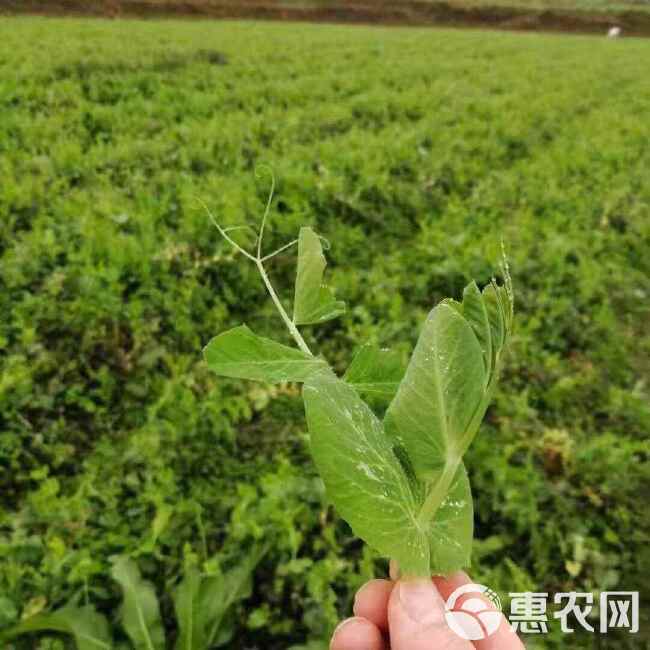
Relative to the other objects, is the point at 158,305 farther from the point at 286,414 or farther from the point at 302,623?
the point at 302,623

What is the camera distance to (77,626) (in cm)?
167

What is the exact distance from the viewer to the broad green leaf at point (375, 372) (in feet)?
2.50

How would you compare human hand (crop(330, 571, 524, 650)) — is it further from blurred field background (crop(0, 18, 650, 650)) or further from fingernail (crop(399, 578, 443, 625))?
blurred field background (crop(0, 18, 650, 650))

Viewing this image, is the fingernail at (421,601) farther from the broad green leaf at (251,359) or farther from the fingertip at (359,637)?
the broad green leaf at (251,359)

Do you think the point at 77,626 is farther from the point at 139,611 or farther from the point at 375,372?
the point at 375,372

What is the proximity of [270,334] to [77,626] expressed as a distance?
159 cm

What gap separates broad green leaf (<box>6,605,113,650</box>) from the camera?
1647 millimetres

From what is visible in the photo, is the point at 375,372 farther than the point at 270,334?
No

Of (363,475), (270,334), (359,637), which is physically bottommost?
(270,334)

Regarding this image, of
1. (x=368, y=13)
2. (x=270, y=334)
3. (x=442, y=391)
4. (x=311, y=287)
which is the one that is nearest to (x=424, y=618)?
(x=442, y=391)

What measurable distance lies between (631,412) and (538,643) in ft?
4.18

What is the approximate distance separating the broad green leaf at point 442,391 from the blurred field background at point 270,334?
263 mm

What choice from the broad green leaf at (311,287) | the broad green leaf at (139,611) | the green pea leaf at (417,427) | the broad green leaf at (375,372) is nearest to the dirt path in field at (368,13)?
the broad green leaf at (139,611)

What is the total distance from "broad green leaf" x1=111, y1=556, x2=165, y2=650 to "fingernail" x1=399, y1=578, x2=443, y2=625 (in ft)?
3.97
